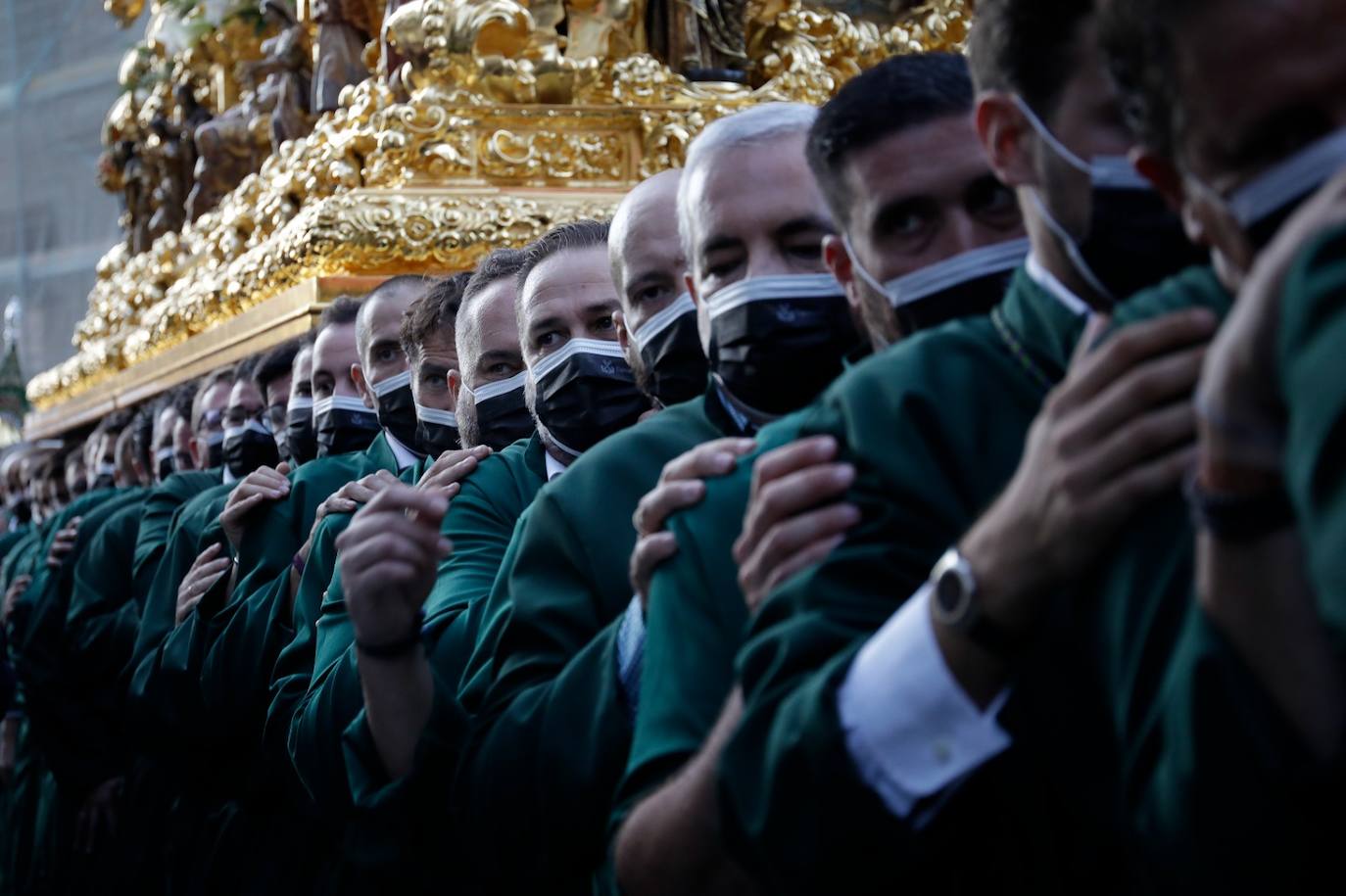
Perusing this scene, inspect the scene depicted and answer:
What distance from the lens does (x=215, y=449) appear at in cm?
729

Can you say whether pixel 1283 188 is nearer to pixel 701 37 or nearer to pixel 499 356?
pixel 499 356

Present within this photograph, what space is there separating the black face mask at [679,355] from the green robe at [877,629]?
1181 mm

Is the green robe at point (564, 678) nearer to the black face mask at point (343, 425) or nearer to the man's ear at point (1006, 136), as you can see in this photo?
the man's ear at point (1006, 136)

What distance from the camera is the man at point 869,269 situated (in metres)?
2.16

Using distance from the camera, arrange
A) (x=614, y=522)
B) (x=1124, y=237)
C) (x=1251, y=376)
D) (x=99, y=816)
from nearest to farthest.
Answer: (x=1251, y=376), (x=1124, y=237), (x=614, y=522), (x=99, y=816)

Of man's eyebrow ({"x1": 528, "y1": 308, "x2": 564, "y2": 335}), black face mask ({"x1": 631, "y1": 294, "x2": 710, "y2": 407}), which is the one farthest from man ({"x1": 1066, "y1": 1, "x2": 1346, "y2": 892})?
man's eyebrow ({"x1": 528, "y1": 308, "x2": 564, "y2": 335})

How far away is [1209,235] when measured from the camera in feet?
4.98

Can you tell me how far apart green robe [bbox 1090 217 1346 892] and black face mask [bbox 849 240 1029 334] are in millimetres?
658

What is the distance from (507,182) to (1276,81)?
17.5ft

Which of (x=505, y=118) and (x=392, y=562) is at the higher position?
(x=505, y=118)

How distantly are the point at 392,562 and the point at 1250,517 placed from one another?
1889 mm

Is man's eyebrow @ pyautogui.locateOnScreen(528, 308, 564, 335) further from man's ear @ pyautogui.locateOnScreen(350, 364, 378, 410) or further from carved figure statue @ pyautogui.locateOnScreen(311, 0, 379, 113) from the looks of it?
carved figure statue @ pyautogui.locateOnScreen(311, 0, 379, 113)

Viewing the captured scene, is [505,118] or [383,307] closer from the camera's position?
[383,307]

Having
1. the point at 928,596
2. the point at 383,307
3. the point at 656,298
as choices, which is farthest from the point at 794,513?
the point at 383,307
